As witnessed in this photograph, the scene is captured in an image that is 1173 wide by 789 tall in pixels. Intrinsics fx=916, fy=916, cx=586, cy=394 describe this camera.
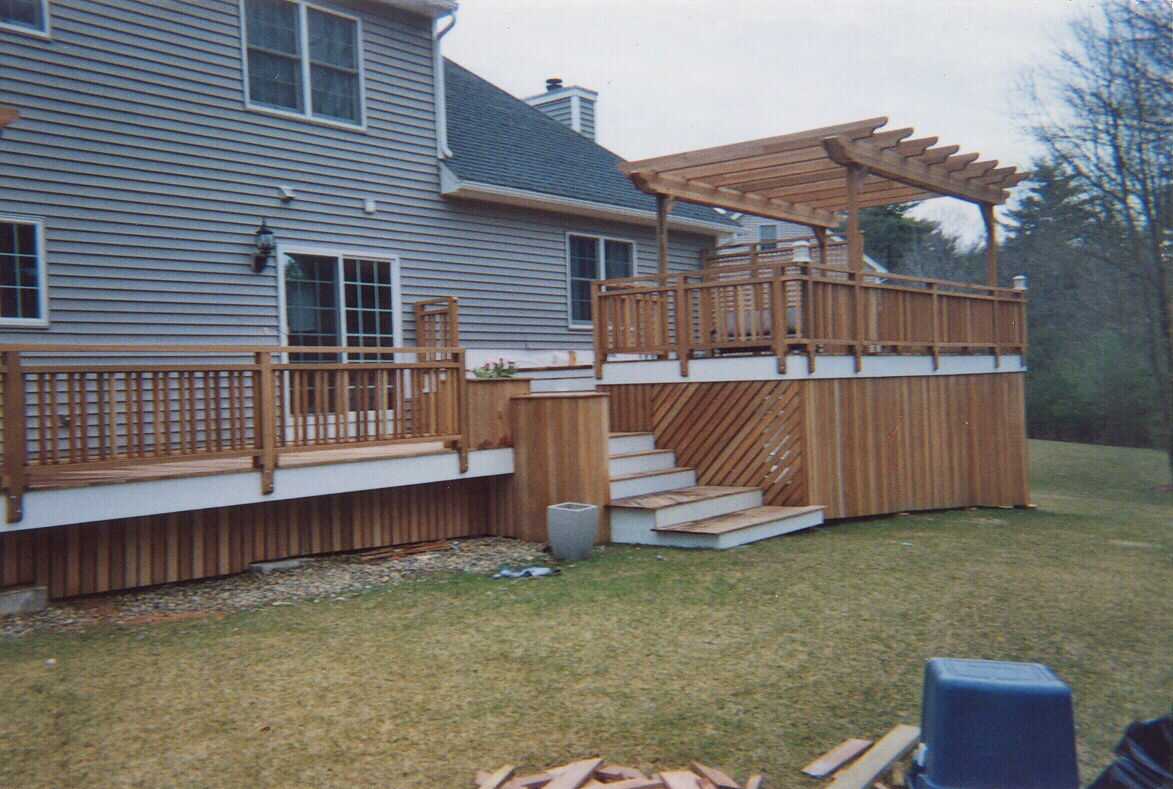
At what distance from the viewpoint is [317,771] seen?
370 centimetres

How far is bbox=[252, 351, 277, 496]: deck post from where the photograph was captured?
6676mm

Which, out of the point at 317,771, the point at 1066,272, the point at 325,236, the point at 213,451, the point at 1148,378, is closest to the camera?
the point at 317,771

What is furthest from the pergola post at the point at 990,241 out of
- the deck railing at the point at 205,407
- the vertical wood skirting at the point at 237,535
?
the deck railing at the point at 205,407

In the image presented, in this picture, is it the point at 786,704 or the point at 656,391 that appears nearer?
the point at 786,704

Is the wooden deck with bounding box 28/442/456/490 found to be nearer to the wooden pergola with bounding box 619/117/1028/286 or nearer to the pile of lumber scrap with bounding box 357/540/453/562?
the pile of lumber scrap with bounding box 357/540/453/562

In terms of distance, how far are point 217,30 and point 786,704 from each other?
8378 millimetres

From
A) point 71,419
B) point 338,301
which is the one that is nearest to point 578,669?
point 71,419

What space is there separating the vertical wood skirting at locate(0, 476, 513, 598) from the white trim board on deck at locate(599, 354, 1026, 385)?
7.26 ft

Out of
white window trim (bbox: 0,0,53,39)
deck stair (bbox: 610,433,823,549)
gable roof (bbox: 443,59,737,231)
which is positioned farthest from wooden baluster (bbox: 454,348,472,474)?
white window trim (bbox: 0,0,53,39)

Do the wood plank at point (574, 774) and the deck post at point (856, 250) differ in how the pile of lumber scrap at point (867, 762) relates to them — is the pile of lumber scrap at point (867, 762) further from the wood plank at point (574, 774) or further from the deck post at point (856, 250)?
the deck post at point (856, 250)

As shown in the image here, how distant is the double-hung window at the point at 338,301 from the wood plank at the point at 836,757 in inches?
290

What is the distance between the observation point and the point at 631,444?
9789 millimetres

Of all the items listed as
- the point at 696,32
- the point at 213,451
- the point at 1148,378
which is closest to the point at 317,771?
the point at 213,451

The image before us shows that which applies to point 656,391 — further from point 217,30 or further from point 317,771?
point 317,771
